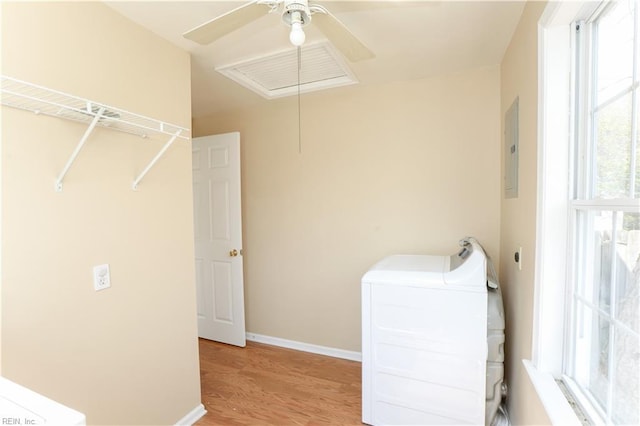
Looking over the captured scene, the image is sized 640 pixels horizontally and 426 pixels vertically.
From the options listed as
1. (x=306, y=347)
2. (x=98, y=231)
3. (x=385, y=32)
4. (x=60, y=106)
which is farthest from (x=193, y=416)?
(x=385, y=32)

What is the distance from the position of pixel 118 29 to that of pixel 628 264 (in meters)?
2.23

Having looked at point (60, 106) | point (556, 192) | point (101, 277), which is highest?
point (60, 106)

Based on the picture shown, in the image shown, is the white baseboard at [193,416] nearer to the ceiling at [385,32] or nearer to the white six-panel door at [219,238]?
the white six-panel door at [219,238]

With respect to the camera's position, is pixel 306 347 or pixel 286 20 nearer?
pixel 286 20

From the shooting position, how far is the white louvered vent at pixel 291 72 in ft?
6.27

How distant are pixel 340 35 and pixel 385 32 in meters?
0.55

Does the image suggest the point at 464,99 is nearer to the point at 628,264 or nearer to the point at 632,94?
the point at 632,94

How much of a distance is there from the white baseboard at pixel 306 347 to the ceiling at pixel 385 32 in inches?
91.0

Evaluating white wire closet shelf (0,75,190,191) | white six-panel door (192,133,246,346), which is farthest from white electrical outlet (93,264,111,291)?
white six-panel door (192,133,246,346)

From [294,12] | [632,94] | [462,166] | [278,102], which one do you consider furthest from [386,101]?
[632,94]

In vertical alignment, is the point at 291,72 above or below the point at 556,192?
above

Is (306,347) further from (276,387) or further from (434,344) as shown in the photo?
(434,344)

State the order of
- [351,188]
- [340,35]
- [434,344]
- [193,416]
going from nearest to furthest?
[340,35] → [434,344] → [193,416] → [351,188]

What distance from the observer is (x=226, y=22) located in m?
1.16
